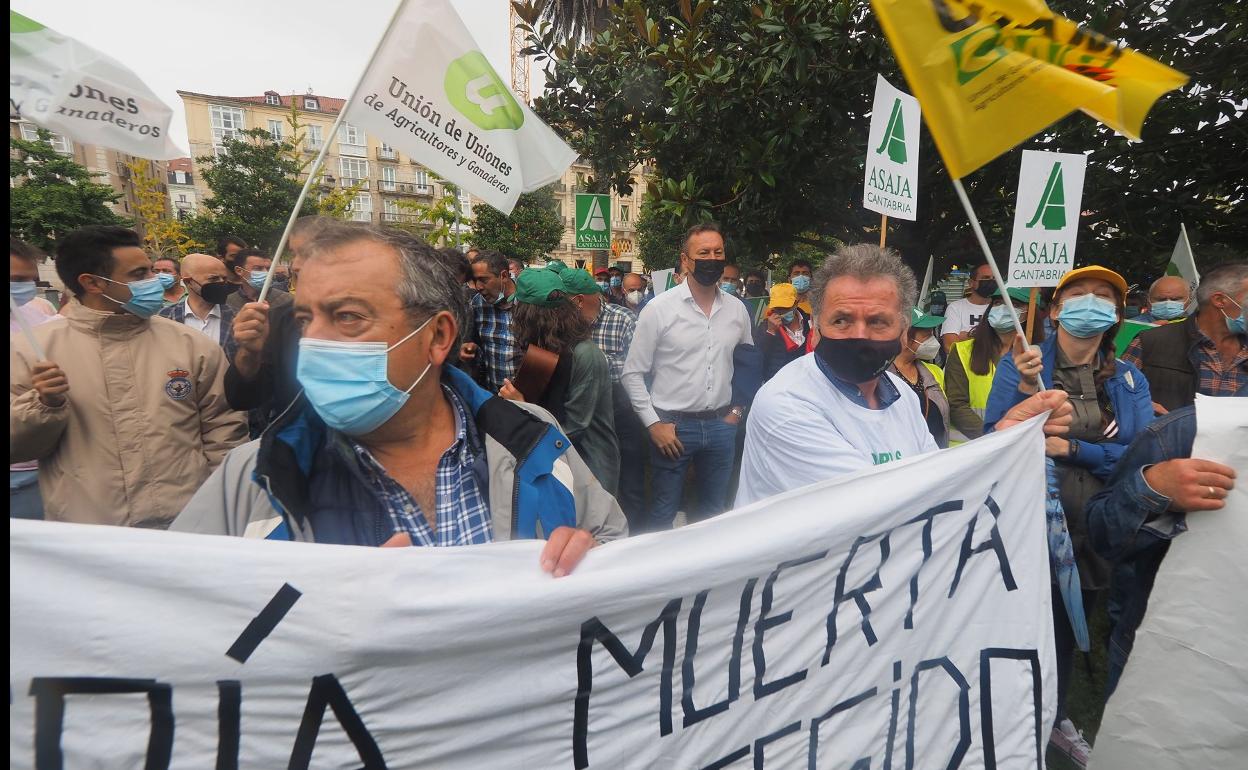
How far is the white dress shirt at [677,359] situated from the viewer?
4.28m

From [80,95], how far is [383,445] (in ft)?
6.89

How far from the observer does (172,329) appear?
2.92 metres

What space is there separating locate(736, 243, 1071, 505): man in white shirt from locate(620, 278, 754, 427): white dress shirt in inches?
73.6

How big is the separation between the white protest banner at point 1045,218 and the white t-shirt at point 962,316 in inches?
107

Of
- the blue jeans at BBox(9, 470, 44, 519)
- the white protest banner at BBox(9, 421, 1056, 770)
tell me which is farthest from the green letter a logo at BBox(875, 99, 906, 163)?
the blue jeans at BBox(9, 470, 44, 519)

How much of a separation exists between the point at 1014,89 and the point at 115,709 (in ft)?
8.89

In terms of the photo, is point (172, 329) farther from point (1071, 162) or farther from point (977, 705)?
point (1071, 162)

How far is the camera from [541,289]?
12.6 feet

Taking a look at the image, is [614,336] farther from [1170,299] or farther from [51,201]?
[51,201]

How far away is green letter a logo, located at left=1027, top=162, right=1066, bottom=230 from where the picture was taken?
3.34 metres

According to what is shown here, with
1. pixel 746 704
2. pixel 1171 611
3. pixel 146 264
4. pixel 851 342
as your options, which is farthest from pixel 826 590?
pixel 146 264

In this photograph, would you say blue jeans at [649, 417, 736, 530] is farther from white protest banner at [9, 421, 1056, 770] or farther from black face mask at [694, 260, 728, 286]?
white protest banner at [9, 421, 1056, 770]

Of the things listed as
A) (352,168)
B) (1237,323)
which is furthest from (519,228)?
(352,168)

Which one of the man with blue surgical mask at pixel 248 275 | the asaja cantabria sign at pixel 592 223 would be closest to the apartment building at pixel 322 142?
the asaja cantabria sign at pixel 592 223
